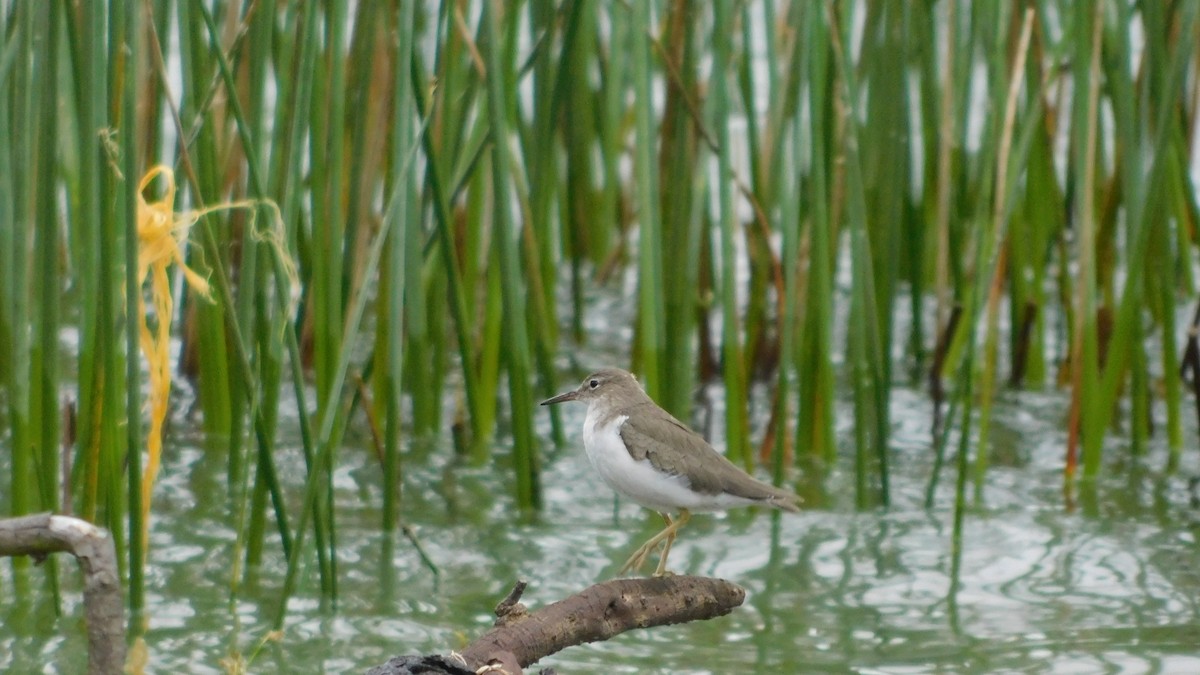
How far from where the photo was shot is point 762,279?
5.78 m

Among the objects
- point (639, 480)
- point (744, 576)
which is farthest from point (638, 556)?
point (744, 576)

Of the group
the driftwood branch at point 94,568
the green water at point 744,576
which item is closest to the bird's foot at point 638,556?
the green water at point 744,576

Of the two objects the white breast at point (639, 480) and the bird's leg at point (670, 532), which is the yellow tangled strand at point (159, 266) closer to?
the white breast at point (639, 480)

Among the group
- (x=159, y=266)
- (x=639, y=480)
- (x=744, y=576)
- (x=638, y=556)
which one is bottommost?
(x=744, y=576)

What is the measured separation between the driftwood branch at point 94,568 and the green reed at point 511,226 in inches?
46.5

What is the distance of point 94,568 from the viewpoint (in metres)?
2.16

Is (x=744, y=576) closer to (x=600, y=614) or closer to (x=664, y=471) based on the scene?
(x=664, y=471)

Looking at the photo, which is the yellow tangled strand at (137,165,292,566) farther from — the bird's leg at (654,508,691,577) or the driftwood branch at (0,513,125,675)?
the driftwood branch at (0,513,125,675)

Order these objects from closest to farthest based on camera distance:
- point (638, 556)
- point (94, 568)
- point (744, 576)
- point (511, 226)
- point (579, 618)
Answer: point (94, 568) < point (579, 618) < point (638, 556) < point (511, 226) < point (744, 576)

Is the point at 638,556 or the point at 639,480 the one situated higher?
the point at 639,480

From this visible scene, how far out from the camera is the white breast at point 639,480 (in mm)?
3352

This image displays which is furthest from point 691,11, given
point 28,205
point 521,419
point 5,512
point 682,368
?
point 5,512

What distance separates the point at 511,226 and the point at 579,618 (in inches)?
64.6

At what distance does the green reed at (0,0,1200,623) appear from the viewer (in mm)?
3570
